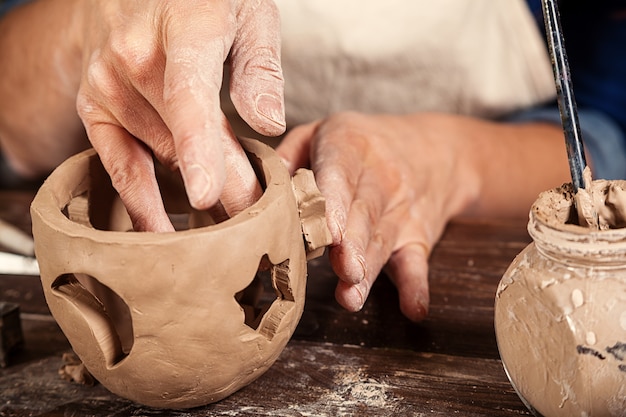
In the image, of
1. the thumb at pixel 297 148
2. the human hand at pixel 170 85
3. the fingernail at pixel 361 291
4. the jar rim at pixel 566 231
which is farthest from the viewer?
the thumb at pixel 297 148

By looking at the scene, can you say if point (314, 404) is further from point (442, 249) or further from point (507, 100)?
point (507, 100)

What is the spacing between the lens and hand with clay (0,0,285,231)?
0.70 metres

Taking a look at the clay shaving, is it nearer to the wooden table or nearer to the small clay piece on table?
the wooden table

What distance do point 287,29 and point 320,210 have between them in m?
0.67

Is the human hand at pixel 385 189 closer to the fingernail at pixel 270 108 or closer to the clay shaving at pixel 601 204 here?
the fingernail at pixel 270 108

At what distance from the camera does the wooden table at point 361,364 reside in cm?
76

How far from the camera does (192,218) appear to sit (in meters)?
0.95

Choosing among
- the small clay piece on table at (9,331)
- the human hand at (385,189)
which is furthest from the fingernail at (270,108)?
the small clay piece on table at (9,331)

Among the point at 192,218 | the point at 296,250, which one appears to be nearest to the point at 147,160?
the point at 192,218

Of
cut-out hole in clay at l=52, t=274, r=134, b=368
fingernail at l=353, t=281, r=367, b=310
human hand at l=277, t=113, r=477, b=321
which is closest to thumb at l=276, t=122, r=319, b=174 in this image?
human hand at l=277, t=113, r=477, b=321

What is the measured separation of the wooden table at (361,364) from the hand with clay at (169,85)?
0.21 metres

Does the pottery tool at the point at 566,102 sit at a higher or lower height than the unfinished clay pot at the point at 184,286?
higher

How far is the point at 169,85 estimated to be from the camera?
2.27 feet

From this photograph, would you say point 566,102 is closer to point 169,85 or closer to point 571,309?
point 571,309
